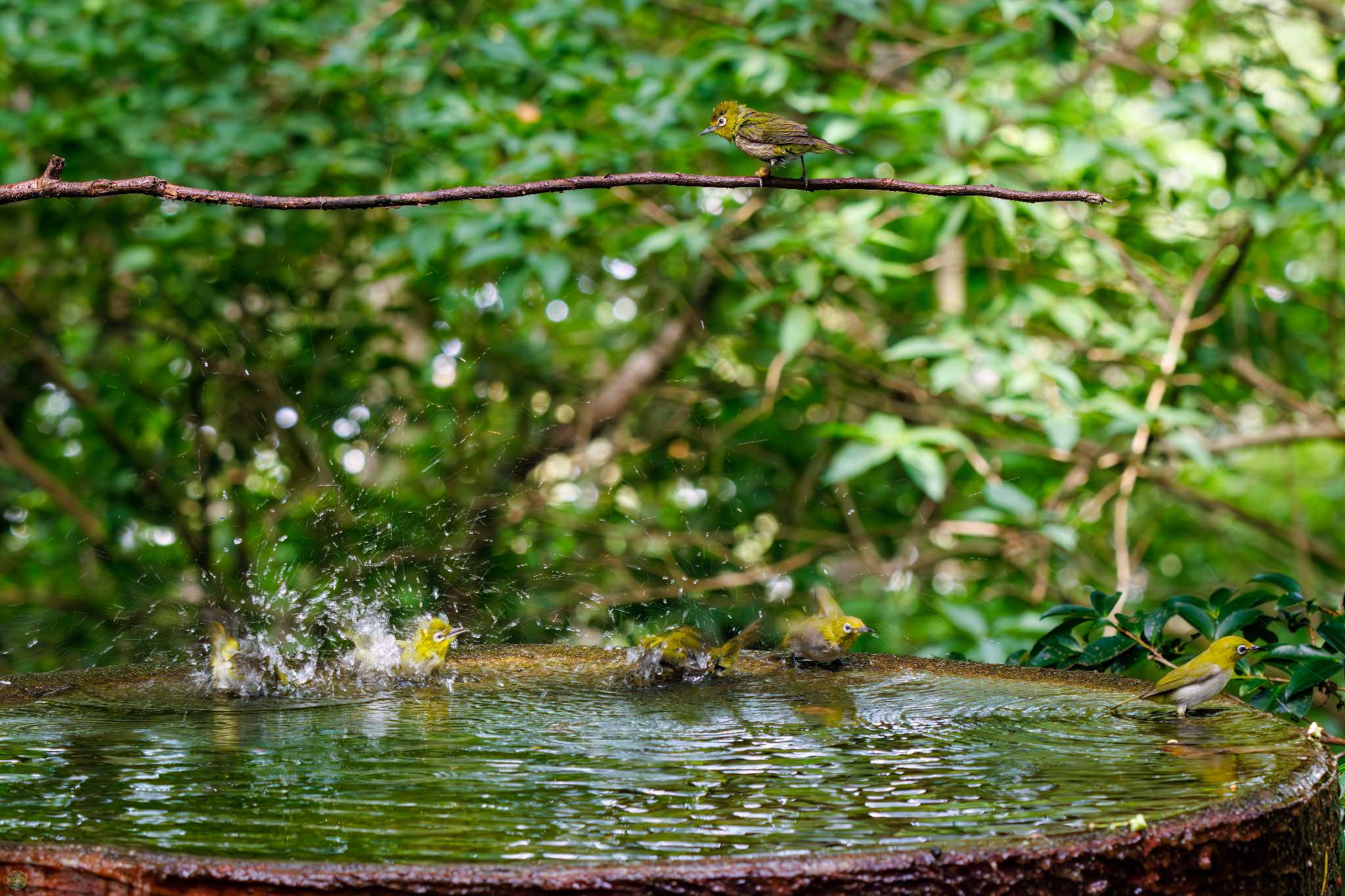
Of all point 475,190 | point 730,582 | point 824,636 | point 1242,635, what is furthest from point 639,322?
point 475,190

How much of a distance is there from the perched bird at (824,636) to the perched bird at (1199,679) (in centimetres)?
80

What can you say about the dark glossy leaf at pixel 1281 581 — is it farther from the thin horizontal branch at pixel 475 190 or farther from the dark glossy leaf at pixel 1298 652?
the thin horizontal branch at pixel 475 190

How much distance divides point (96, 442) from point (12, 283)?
103 cm

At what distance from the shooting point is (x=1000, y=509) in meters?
4.48

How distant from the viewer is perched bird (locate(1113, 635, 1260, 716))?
88.1 inches

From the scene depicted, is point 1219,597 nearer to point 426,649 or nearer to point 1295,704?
point 1295,704

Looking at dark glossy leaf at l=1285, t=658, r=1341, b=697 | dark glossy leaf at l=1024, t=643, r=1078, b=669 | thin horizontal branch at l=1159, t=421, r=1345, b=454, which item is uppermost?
dark glossy leaf at l=1285, t=658, r=1341, b=697

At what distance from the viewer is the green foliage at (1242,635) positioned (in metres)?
2.62

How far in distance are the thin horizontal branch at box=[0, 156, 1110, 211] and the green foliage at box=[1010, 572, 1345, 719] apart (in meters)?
1.51

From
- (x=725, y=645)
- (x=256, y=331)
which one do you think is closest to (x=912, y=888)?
(x=725, y=645)

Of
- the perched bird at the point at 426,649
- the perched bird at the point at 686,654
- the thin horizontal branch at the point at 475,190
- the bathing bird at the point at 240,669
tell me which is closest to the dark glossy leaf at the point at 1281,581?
the perched bird at the point at 686,654

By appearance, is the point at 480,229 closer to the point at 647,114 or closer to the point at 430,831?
the point at 647,114

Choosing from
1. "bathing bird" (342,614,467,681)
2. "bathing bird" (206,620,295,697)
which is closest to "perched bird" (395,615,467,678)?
"bathing bird" (342,614,467,681)

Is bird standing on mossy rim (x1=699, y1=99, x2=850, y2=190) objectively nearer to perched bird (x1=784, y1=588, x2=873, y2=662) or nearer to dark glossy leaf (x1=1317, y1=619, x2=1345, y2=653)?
perched bird (x1=784, y1=588, x2=873, y2=662)
